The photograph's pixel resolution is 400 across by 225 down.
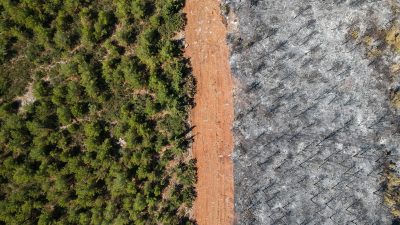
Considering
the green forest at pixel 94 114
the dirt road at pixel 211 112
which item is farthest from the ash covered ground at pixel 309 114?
the green forest at pixel 94 114

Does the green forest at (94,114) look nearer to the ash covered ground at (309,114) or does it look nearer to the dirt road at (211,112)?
the dirt road at (211,112)

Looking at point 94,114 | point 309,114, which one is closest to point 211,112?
point 309,114

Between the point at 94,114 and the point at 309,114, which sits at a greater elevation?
the point at 94,114

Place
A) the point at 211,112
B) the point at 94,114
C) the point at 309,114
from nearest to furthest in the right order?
the point at 309,114, the point at 94,114, the point at 211,112

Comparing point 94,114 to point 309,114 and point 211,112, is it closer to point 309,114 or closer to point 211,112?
point 211,112

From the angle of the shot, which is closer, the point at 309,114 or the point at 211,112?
the point at 309,114

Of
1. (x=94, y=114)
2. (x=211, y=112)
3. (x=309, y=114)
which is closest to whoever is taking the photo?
(x=309, y=114)

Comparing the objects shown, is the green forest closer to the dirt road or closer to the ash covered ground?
the dirt road
